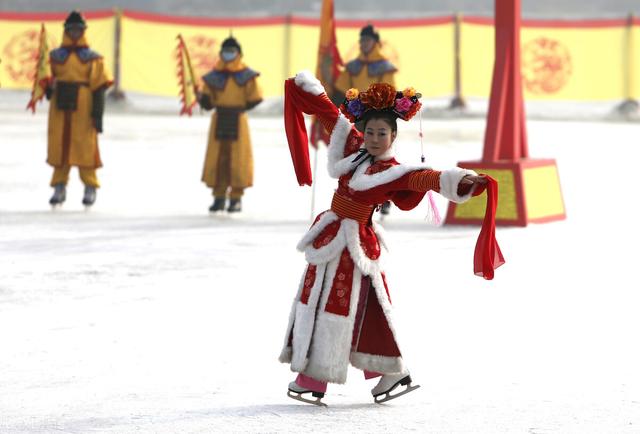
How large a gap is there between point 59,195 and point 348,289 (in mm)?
6971

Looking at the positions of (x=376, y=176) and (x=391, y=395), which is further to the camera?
(x=391, y=395)

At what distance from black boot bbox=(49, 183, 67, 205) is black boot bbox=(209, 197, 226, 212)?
49.8 inches

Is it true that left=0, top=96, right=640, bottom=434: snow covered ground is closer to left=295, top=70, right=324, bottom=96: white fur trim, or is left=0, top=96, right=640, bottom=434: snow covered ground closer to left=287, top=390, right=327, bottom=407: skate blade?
left=287, top=390, right=327, bottom=407: skate blade

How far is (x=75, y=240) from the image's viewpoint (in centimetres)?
1027

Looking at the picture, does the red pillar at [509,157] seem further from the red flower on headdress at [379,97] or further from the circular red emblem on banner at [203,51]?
the circular red emblem on banner at [203,51]

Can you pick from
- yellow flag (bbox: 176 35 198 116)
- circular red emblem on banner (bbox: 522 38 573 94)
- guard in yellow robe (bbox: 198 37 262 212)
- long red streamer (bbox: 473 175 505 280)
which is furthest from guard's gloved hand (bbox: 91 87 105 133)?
circular red emblem on banner (bbox: 522 38 573 94)

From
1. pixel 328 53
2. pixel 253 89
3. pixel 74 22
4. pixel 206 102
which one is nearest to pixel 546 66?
pixel 328 53

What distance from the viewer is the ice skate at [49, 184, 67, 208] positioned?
1207 cm

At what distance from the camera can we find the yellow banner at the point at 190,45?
23125mm

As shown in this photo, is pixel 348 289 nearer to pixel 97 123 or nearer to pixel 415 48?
pixel 97 123

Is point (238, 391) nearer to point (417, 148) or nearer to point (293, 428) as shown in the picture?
point (293, 428)

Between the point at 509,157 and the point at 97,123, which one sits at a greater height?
the point at 97,123

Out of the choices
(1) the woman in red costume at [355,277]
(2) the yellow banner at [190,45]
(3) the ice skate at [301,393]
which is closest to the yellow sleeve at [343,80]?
(1) the woman in red costume at [355,277]

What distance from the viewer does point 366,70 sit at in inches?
474
